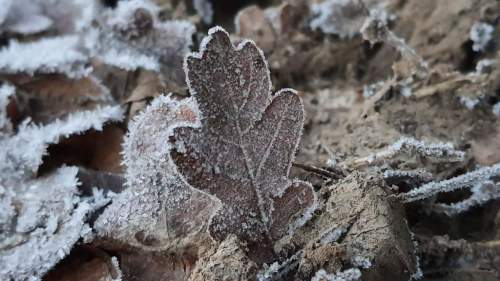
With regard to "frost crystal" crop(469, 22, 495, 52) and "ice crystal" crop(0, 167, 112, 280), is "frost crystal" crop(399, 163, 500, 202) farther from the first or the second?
"ice crystal" crop(0, 167, 112, 280)

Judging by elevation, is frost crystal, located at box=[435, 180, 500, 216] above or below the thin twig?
above

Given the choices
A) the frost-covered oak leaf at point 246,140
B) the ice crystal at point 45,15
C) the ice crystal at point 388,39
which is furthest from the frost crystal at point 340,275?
the ice crystal at point 45,15

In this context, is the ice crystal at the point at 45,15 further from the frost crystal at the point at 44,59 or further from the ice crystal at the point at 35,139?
the ice crystal at the point at 35,139

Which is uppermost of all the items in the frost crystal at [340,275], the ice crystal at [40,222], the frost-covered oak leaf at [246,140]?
the frost-covered oak leaf at [246,140]

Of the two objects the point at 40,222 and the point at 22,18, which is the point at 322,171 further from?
the point at 22,18

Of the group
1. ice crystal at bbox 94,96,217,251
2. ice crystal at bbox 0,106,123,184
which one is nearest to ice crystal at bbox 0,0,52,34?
ice crystal at bbox 0,106,123,184
